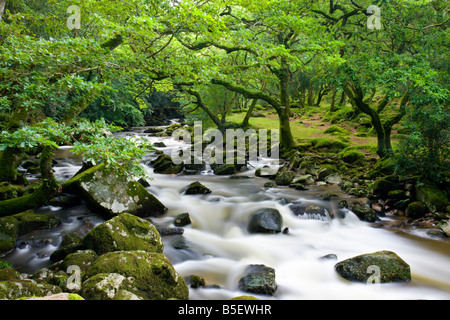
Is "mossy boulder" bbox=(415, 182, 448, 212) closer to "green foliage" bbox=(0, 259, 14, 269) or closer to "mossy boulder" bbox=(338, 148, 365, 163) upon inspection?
"mossy boulder" bbox=(338, 148, 365, 163)

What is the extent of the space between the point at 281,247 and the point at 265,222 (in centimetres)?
85

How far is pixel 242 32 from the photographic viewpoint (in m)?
8.91

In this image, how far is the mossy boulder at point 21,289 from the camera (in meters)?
3.01

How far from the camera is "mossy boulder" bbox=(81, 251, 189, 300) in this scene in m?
3.29

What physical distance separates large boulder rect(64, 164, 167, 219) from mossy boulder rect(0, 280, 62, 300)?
11.2 feet

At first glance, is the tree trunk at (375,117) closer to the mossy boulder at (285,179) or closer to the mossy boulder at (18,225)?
the mossy boulder at (285,179)

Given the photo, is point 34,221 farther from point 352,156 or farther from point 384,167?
point 352,156

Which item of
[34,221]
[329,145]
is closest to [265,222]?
[34,221]

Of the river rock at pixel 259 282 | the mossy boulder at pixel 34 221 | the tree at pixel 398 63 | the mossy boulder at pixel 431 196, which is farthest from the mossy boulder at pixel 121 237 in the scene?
the tree at pixel 398 63

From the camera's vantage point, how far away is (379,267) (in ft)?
15.3

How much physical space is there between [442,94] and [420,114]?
0.73m

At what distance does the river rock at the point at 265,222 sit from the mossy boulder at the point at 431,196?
13.7ft
